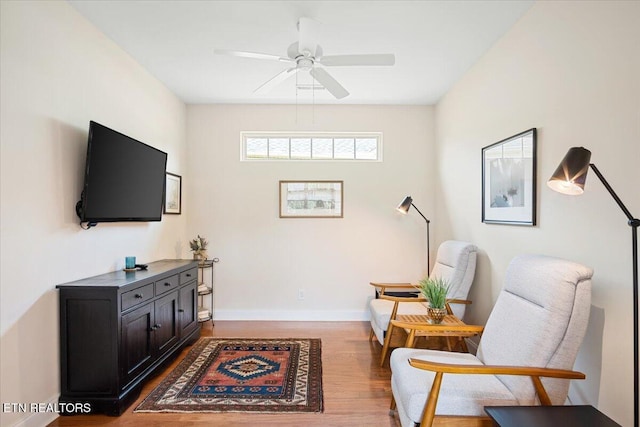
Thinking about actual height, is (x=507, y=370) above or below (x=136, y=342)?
above

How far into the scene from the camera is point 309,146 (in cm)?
442

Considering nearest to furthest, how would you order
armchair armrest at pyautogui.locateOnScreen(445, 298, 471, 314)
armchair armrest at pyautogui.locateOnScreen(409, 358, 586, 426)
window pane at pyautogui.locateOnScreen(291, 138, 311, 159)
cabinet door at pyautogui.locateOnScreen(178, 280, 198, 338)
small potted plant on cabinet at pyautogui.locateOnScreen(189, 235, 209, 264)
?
armchair armrest at pyautogui.locateOnScreen(409, 358, 586, 426) → armchair armrest at pyautogui.locateOnScreen(445, 298, 471, 314) → cabinet door at pyautogui.locateOnScreen(178, 280, 198, 338) → small potted plant on cabinet at pyautogui.locateOnScreen(189, 235, 209, 264) → window pane at pyautogui.locateOnScreen(291, 138, 311, 159)

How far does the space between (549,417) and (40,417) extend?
2.84 metres

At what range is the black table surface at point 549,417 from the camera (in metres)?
1.40

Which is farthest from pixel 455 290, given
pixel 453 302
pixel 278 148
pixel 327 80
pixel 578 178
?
pixel 278 148

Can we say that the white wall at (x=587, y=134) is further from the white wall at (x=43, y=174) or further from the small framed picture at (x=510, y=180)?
the white wall at (x=43, y=174)

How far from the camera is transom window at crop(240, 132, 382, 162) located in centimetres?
440

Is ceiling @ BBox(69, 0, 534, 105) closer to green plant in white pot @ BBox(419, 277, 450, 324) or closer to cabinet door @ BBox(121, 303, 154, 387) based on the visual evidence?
green plant in white pot @ BBox(419, 277, 450, 324)

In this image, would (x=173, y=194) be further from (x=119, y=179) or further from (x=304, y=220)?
(x=304, y=220)

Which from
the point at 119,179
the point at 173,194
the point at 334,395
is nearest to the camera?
the point at 334,395

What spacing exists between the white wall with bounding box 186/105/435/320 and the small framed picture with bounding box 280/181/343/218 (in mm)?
80

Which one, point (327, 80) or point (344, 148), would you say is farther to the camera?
point (344, 148)

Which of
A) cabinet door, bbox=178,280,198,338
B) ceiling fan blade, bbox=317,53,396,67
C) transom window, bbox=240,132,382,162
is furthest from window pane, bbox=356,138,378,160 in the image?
cabinet door, bbox=178,280,198,338

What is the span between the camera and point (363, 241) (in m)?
4.35
